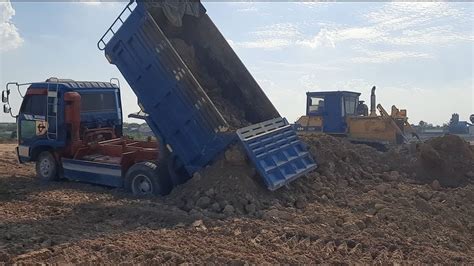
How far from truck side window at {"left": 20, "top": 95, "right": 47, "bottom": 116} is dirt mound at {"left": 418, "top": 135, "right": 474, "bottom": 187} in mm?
9186

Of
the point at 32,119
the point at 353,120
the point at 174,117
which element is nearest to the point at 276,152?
the point at 174,117

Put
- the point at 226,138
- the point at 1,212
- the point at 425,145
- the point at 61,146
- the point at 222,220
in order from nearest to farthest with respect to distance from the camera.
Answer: the point at 222,220 → the point at 1,212 → the point at 226,138 → the point at 61,146 → the point at 425,145

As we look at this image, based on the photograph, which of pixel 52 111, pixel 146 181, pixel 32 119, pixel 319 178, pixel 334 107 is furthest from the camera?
pixel 334 107

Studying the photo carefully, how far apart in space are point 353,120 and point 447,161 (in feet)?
22.9

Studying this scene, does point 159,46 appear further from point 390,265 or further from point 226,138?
point 390,265

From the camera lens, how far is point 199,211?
851 cm

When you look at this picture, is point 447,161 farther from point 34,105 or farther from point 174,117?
point 34,105

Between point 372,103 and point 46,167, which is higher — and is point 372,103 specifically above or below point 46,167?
above

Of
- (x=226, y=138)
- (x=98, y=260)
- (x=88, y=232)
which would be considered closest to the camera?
(x=98, y=260)

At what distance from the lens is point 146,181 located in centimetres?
1038

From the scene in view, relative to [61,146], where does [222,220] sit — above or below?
below

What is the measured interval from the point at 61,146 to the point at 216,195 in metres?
4.90

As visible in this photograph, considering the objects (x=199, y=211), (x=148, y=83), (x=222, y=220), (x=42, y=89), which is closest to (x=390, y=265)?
(x=222, y=220)

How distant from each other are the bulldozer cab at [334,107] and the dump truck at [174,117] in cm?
930
